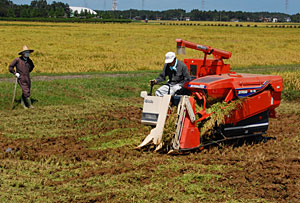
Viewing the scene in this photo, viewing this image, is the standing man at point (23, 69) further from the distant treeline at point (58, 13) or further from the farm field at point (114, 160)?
the distant treeline at point (58, 13)

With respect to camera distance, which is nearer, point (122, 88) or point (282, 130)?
point (282, 130)

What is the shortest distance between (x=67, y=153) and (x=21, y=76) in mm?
5396

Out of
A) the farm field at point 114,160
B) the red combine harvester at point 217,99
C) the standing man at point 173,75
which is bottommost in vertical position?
the farm field at point 114,160

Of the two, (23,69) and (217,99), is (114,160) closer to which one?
(217,99)

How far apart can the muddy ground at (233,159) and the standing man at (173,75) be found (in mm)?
1363

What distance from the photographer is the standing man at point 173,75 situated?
8.49m

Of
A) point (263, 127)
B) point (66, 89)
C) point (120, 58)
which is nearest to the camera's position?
point (263, 127)

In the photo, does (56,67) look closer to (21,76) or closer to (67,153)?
(21,76)

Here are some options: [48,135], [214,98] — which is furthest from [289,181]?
[48,135]

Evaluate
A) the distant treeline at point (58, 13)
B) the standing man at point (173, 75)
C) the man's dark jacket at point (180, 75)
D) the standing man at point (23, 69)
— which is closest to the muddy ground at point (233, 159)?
Answer: the standing man at point (173, 75)

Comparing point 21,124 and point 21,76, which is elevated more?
point 21,76

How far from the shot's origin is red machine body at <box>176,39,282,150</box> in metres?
7.84

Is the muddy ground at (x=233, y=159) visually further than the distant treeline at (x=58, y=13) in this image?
No

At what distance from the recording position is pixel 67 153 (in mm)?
8148
